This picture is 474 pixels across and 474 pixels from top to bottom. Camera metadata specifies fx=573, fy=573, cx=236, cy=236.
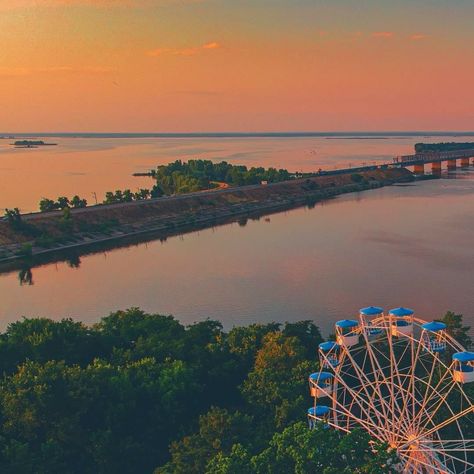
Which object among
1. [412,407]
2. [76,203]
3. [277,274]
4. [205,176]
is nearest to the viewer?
[412,407]

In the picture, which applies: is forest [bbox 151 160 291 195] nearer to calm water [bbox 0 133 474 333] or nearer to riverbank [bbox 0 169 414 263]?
riverbank [bbox 0 169 414 263]

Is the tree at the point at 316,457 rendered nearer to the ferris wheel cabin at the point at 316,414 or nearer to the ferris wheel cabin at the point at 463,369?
the ferris wheel cabin at the point at 316,414

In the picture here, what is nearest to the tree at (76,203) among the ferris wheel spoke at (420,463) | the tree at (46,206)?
the tree at (46,206)

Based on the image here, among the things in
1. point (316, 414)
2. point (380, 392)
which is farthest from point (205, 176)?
point (316, 414)

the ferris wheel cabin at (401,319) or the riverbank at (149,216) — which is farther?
the riverbank at (149,216)

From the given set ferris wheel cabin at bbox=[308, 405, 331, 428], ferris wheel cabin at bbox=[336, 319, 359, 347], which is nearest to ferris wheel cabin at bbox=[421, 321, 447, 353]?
ferris wheel cabin at bbox=[336, 319, 359, 347]

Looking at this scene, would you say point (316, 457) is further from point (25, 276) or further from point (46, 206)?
point (46, 206)

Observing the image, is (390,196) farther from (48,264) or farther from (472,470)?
(472,470)

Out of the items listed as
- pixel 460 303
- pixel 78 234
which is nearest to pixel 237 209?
pixel 78 234
